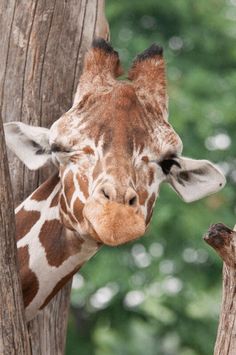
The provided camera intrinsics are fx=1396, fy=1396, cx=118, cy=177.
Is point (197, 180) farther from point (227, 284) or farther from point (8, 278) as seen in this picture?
point (8, 278)

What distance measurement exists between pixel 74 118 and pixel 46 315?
1.09 metres

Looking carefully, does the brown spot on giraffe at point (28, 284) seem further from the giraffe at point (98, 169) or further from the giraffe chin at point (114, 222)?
the giraffe chin at point (114, 222)

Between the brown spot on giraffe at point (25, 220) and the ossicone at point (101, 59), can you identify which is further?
the brown spot on giraffe at point (25, 220)

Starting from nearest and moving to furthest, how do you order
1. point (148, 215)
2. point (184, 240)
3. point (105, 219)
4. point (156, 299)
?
1. point (105, 219)
2. point (148, 215)
3. point (184, 240)
4. point (156, 299)

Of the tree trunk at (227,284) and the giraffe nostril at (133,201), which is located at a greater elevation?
the giraffe nostril at (133,201)

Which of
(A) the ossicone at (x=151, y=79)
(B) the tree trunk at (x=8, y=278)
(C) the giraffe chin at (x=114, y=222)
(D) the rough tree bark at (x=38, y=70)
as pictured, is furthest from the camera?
(D) the rough tree bark at (x=38, y=70)

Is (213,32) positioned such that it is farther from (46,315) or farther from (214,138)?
(46,315)

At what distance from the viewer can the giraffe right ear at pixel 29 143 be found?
5926 mm

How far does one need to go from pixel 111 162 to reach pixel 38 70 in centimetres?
117

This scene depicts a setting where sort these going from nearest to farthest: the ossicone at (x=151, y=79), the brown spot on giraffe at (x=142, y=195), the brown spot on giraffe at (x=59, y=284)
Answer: the brown spot on giraffe at (x=142, y=195)
the ossicone at (x=151, y=79)
the brown spot on giraffe at (x=59, y=284)

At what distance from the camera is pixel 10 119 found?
6.53m

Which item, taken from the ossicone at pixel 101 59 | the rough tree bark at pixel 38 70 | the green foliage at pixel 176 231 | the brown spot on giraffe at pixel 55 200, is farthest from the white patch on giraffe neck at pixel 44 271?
the green foliage at pixel 176 231

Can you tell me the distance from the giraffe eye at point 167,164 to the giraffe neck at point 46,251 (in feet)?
1.49

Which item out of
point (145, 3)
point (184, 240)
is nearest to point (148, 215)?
point (184, 240)
